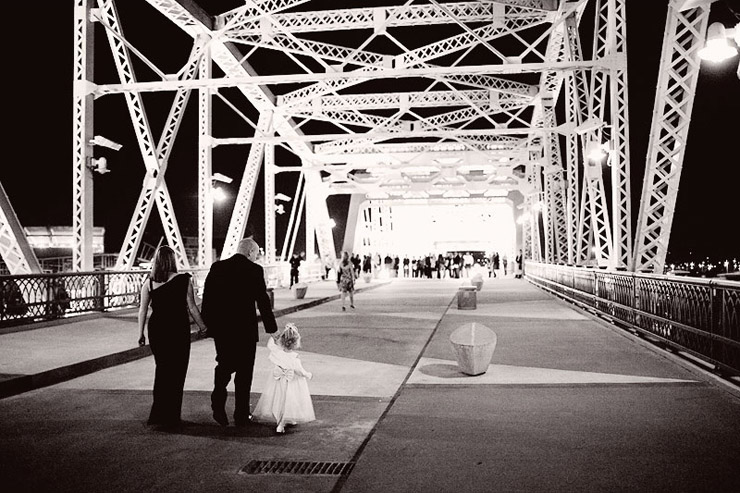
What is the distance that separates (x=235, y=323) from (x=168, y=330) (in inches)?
23.5

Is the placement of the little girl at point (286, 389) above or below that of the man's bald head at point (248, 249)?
below

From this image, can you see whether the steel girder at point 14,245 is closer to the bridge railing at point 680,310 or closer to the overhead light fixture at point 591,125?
the bridge railing at point 680,310

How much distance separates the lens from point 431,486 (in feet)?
13.4

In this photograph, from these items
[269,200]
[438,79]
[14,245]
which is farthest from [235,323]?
[269,200]

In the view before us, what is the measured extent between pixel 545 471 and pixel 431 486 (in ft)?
2.59

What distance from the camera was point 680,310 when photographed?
8797 millimetres

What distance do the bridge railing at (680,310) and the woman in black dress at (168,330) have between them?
17.8 feet

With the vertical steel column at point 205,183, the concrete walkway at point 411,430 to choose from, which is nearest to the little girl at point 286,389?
the concrete walkway at point 411,430

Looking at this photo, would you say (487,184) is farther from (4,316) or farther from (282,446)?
(282,446)

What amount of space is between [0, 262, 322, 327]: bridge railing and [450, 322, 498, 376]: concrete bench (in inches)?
353

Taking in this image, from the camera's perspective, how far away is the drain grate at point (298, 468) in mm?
4441

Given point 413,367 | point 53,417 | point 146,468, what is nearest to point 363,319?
point 413,367

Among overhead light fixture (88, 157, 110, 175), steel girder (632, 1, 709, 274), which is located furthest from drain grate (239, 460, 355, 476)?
overhead light fixture (88, 157, 110, 175)

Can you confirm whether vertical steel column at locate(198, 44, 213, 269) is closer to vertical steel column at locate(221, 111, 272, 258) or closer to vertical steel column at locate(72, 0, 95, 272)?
vertical steel column at locate(221, 111, 272, 258)
